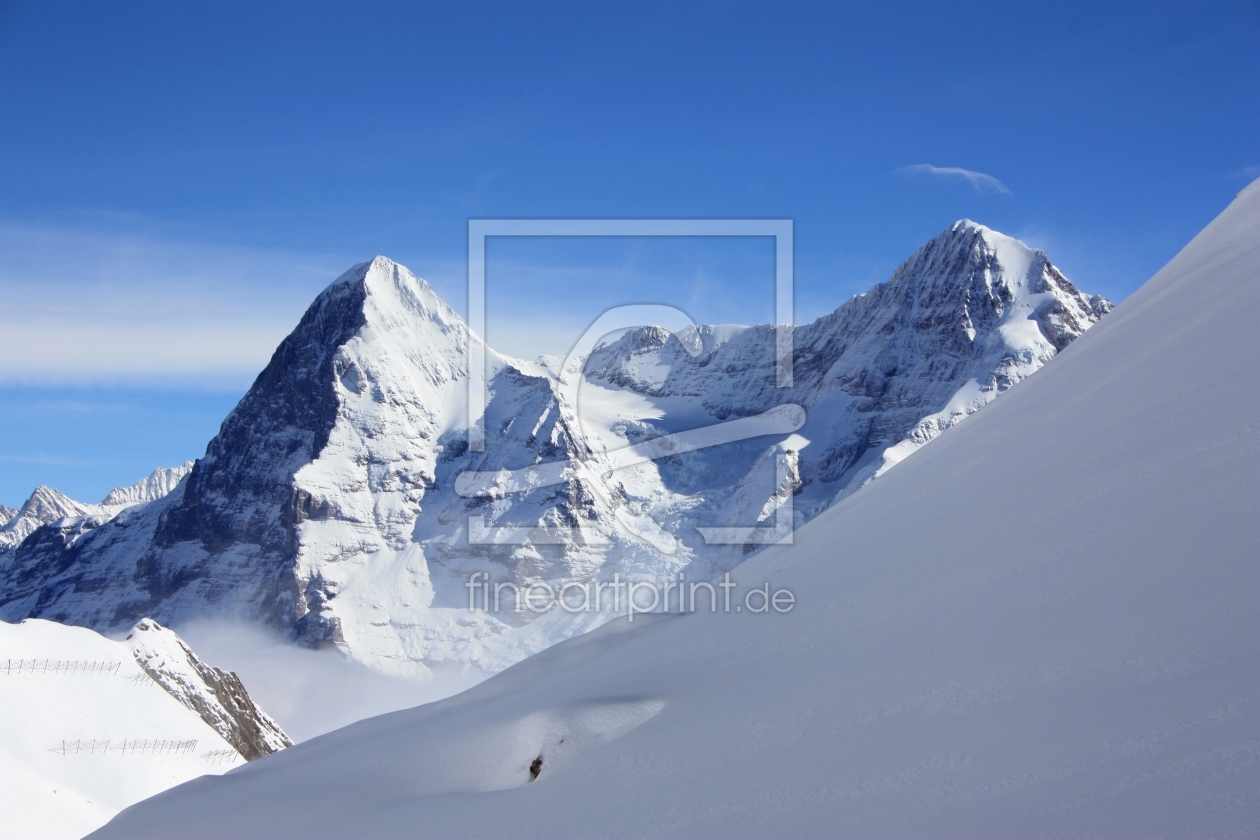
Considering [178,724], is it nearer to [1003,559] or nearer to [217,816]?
[217,816]

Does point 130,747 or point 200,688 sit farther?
point 200,688

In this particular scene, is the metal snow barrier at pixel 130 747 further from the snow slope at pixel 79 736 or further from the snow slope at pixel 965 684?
the snow slope at pixel 965 684

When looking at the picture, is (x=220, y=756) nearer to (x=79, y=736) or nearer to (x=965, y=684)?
(x=79, y=736)

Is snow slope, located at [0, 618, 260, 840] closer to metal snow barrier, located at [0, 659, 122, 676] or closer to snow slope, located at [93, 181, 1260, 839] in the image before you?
metal snow barrier, located at [0, 659, 122, 676]

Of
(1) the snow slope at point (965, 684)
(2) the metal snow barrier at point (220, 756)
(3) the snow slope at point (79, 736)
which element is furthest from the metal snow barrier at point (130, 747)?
(1) the snow slope at point (965, 684)

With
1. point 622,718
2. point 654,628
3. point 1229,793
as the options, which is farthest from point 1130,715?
point 654,628

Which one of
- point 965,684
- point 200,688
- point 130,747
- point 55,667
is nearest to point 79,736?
point 130,747

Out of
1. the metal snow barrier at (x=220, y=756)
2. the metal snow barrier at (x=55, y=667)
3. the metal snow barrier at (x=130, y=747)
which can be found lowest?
the metal snow barrier at (x=220, y=756)
